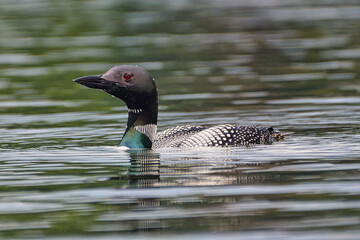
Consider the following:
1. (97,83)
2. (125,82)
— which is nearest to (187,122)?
(125,82)

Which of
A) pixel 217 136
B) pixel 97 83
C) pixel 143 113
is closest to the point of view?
pixel 217 136

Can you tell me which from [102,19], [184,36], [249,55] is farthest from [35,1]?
[249,55]

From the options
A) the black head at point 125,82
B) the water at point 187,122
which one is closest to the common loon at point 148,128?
the black head at point 125,82

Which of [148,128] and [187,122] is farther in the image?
[187,122]

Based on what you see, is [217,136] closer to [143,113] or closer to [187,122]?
[143,113]

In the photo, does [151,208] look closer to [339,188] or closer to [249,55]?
[339,188]

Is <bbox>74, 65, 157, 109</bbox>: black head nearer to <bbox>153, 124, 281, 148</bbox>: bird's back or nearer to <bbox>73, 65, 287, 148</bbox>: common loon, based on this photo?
<bbox>73, 65, 287, 148</bbox>: common loon

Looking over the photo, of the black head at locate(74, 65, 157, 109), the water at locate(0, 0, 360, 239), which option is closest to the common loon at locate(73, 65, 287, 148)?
the black head at locate(74, 65, 157, 109)

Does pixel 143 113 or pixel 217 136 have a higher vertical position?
pixel 143 113

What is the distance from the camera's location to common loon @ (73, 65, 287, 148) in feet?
26.9

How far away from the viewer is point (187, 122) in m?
9.93

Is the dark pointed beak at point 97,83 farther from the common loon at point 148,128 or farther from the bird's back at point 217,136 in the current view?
the bird's back at point 217,136

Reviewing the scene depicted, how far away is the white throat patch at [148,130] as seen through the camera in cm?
855

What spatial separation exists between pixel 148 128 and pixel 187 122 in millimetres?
1401
